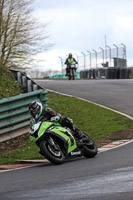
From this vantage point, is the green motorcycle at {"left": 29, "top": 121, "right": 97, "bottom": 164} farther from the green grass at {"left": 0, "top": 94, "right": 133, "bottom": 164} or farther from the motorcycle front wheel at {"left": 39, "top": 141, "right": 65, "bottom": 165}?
the green grass at {"left": 0, "top": 94, "right": 133, "bottom": 164}

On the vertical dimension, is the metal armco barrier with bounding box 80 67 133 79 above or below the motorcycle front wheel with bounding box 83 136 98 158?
below

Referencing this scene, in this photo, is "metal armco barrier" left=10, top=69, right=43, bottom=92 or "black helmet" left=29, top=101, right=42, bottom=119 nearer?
"black helmet" left=29, top=101, right=42, bottom=119

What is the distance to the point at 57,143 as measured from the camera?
9.53m

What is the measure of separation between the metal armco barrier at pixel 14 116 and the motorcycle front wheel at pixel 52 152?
3352mm

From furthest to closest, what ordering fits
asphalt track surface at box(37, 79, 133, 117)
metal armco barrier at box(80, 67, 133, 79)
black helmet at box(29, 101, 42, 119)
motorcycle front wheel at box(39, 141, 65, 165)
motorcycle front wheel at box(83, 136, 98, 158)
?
metal armco barrier at box(80, 67, 133, 79), asphalt track surface at box(37, 79, 133, 117), motorcycle front wheel at box(83, 136, 98, 158), black helmet at box(29, 101, 42, 119), motorcycle front wheel at box(39, 141, 65, 165)

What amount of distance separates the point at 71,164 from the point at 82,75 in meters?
39.3

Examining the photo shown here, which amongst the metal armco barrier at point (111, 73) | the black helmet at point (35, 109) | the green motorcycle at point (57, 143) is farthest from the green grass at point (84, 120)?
the metal armco barrier at point (111, 73)

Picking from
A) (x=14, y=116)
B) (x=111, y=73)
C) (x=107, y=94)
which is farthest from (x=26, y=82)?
(x=111, y=73)

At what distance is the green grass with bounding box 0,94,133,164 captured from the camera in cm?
1111

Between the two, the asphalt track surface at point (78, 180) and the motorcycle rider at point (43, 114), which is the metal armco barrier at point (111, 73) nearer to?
the asphalt track surface at point (78, 180)

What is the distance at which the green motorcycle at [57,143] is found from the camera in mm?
9227

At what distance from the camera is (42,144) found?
→ 9.19m

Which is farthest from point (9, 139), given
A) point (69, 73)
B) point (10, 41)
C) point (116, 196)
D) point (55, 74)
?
point (55, 74)

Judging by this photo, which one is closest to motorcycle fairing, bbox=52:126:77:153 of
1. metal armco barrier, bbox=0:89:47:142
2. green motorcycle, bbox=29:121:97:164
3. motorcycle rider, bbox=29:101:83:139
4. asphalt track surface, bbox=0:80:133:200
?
green motorcycle, bbox=29:121:97:164
